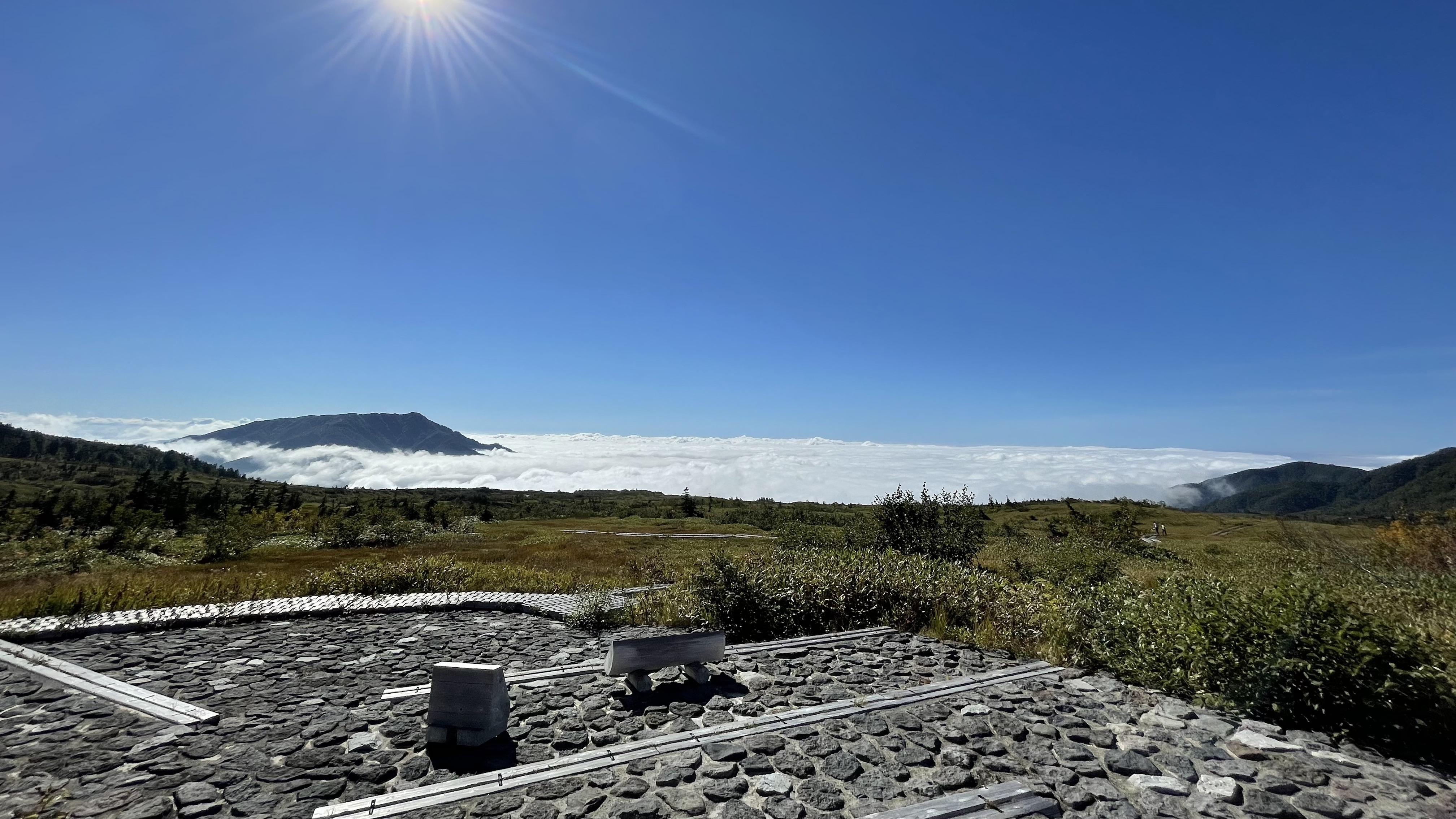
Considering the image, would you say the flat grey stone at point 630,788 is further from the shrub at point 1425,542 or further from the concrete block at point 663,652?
the shrub at point 1425,542

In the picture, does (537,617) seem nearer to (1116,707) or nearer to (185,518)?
(1116,707)

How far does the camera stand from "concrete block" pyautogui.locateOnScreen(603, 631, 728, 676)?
7844 millimetres

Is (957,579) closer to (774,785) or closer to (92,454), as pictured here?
(774,785)

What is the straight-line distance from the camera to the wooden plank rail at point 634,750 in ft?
16.4

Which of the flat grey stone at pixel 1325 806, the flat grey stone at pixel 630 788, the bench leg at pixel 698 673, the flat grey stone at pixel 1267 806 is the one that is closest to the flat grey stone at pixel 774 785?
the flat grey stone at pixel 630 788

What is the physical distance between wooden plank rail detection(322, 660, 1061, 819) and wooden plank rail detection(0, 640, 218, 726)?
11.9ft

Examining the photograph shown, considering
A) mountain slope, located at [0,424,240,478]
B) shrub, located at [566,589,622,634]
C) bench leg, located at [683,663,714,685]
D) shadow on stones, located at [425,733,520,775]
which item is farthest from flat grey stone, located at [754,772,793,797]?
mountain slope, located at [0,424,240,478]

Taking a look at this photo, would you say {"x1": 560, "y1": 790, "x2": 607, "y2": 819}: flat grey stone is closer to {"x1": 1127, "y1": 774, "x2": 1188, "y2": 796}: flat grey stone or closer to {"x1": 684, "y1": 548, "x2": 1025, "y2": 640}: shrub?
{"x1": 1127, "y1": 774, "x2": 1188, "y2": 796}: flat grey stone

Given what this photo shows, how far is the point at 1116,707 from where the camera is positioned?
718 centimetres

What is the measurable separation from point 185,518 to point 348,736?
1985 inches

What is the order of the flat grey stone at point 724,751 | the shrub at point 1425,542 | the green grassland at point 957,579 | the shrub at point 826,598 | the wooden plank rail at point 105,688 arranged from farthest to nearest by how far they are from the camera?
the shrub at point 1425,542 < the shrub at point 826,598 < the wooden plank rail at point 105,688 < the green grassland at point 957,579 < the flat grey stone at point 724,751

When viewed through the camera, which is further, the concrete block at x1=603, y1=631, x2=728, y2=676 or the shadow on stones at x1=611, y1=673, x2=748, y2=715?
the concrete block at x1=603, y1=631, x2=728, y2=676

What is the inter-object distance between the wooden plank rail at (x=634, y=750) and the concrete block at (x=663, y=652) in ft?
4.73

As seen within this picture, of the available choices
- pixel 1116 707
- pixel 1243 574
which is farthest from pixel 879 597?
pixel 1243 574
